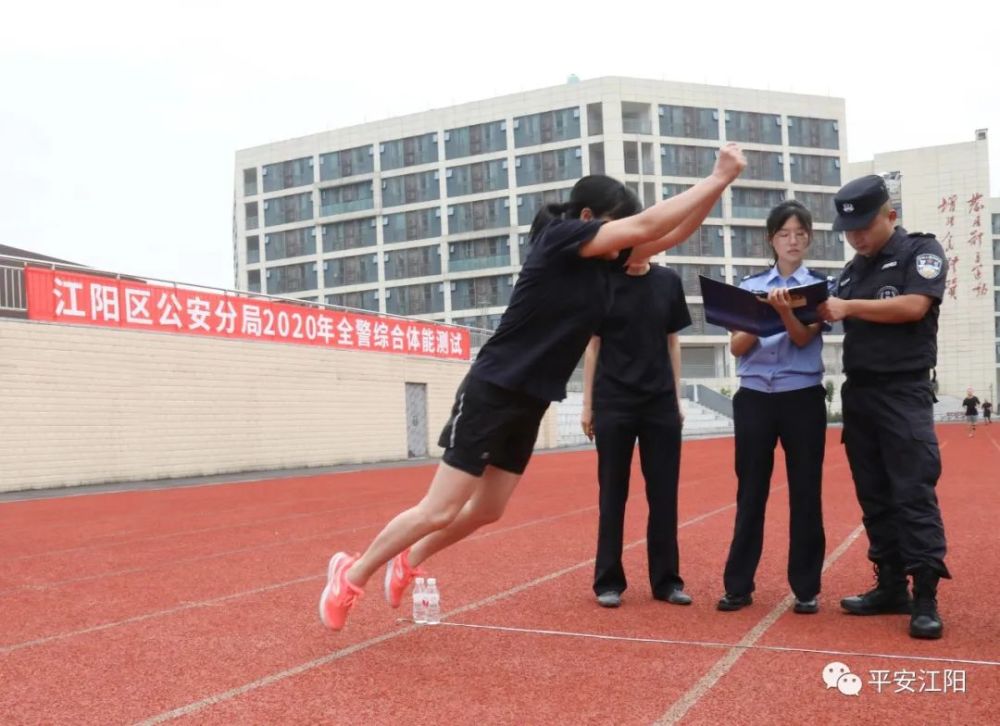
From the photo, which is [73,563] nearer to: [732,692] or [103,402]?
[732,692]

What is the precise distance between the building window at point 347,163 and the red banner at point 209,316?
37467 mm

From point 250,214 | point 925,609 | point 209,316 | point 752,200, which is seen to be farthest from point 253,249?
point 925,609

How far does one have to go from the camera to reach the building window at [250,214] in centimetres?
6462

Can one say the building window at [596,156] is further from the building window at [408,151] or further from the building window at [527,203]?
the building window at [408,151]

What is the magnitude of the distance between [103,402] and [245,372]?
3381 mm

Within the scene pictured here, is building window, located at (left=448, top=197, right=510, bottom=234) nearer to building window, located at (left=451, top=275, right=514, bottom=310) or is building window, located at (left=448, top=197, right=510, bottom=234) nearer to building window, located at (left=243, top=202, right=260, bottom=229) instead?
building window, located at (left=451, top=275, right=514, bottom=310)

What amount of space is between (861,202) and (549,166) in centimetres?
5389

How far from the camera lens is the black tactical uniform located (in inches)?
158

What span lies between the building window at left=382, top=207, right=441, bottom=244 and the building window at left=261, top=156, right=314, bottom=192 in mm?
6177

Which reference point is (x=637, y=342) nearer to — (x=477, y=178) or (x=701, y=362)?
(x=701, y=362)

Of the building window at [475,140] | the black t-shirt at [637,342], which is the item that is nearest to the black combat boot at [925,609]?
the black t-shirt at [637,342]

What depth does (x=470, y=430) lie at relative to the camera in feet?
11.8

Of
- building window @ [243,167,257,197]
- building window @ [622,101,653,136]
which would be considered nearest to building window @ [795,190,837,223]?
building window @ [622,101,653,136]

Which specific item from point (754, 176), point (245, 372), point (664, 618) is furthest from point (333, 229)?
point (664, 618)
